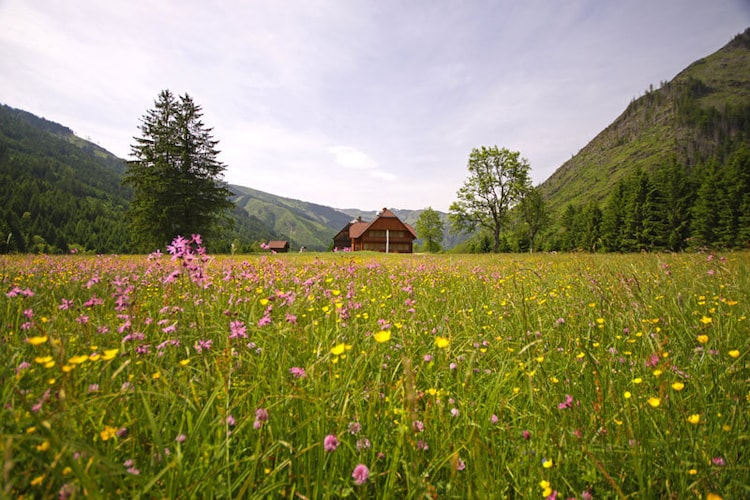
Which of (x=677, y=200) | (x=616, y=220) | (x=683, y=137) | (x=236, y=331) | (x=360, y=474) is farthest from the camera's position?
(x=683, y=137)

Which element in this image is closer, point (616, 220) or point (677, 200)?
point (677, 200)

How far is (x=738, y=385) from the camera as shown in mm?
2066

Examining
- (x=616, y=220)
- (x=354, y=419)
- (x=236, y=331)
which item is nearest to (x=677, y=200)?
(x=616, y=220)

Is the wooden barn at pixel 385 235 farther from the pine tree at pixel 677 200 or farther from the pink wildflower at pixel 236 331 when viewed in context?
the pink wildflower at pixel 236 331

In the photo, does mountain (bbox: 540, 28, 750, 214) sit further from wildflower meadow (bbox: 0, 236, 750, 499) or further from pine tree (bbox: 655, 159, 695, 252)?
wildflower meadow (bbox: 0, 236, 750, 499)

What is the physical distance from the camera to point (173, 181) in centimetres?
3167

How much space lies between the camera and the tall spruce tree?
30969mm

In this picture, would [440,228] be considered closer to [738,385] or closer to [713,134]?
[738,385]

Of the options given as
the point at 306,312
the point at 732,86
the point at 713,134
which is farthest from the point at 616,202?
the point at 732,86

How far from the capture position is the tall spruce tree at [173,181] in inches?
1219

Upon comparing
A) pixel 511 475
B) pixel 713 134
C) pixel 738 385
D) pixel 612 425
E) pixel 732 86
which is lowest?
pixel 511 475

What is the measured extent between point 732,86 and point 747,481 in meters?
298

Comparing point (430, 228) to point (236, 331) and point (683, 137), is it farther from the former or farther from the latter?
point (683, 137)

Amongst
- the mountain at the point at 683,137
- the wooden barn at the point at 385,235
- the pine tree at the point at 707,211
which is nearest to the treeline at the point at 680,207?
the pine tree at the point at 707,211
